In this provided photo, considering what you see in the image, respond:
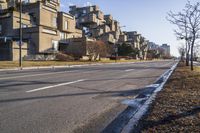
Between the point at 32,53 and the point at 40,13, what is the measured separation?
10829mm

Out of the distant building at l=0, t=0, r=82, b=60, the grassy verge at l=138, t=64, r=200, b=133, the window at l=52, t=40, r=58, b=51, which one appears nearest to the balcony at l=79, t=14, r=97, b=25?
the distant building at l=0, t=0, r=82, b=60

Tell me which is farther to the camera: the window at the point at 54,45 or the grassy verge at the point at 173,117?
the window at the point at 54,45

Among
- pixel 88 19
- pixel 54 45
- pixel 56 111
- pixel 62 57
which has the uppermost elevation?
pixel 88 19

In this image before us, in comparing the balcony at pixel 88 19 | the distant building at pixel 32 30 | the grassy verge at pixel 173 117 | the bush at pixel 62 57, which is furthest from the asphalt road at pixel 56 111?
the balcony at pixel 88 19

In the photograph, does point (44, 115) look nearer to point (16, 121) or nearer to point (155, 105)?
point (16, 121)

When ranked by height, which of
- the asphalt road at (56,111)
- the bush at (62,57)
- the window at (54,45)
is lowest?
the asphalt road at (56,111)

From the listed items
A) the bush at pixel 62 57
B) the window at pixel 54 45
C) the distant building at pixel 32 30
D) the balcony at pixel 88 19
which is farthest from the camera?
the balcony at pixel 88 19

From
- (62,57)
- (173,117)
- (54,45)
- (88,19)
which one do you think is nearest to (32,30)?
(54,45)

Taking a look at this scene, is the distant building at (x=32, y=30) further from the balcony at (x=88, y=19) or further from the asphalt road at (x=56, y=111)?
the asphalt road at (x=56, y=111)

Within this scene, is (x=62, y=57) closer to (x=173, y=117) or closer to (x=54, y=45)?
(x=54, y=45)

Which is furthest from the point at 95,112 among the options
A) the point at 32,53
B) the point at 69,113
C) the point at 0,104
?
the point at 32,53

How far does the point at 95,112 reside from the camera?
7621 mm

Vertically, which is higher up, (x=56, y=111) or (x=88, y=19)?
(x=88, y=19)

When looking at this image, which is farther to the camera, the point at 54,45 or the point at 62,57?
the point at 54,45
